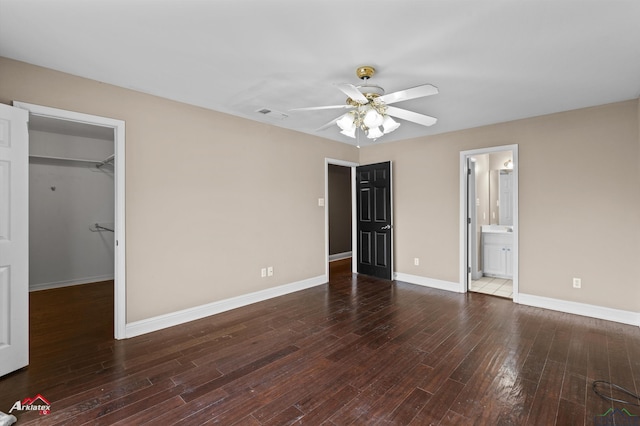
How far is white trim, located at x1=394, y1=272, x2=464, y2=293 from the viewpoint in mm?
4645

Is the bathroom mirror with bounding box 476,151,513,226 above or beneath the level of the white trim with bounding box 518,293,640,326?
above

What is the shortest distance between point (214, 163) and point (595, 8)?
11.7 feet

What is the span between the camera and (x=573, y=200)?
12.0 feet

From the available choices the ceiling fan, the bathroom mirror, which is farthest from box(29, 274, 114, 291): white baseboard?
the bathroom mirror

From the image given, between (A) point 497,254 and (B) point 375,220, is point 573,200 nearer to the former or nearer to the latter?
(A) point 497,254

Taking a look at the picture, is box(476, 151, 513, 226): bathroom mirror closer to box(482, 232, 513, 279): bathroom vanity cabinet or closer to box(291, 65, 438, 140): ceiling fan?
box(482, 232, 513, 279): bathroom vanity cabinet

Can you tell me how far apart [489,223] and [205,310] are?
5319 mm

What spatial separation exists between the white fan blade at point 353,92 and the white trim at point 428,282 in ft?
11.4

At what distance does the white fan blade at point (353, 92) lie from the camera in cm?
210

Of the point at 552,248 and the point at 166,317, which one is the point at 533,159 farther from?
the point at 166,317

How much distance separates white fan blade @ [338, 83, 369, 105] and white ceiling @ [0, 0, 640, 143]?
0.33m

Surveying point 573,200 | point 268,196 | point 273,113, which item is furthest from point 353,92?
point 573,200

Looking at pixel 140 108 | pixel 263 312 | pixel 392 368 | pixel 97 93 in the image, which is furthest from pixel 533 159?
pixel 97 93

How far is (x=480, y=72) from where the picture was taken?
8.75 ft
